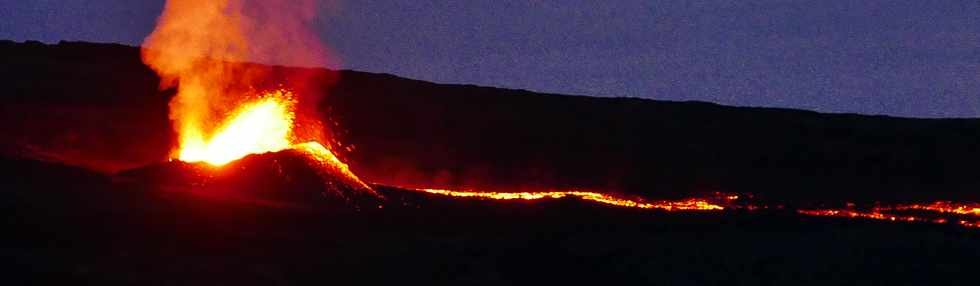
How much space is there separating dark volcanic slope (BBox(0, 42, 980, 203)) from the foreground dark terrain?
122 millimetres

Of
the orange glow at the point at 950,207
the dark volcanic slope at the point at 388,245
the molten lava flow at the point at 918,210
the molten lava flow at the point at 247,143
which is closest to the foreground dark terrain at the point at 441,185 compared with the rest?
the dark volcanic slope at the point at 388,245

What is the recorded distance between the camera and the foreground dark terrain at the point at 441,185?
14648mm

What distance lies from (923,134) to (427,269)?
33530 millimetres

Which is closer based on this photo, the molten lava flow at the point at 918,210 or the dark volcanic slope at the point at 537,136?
the molten lava flow at the point at 918,210

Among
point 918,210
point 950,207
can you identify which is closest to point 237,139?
point 918,210

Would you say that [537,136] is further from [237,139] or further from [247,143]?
[237,139]

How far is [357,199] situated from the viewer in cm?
2111

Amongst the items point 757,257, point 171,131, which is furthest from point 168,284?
point 171,131

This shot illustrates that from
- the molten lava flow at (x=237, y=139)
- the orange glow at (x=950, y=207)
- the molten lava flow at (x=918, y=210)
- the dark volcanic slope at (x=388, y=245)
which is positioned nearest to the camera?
the dark volcanic slope at (x=388, y=245)

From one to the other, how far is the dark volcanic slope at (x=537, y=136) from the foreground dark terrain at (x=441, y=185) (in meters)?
0.12

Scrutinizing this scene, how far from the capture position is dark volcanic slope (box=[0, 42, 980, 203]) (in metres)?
32.9

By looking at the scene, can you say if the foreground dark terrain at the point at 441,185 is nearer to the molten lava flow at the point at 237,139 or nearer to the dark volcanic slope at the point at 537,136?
Result: the dark volcanic slope at the point at 537,136

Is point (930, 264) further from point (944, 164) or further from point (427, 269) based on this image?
point (944, 164)

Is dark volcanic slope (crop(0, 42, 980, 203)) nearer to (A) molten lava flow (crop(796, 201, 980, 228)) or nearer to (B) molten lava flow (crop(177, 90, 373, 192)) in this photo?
(B) molten lava flow (crop(177, 90, 373, 192))
